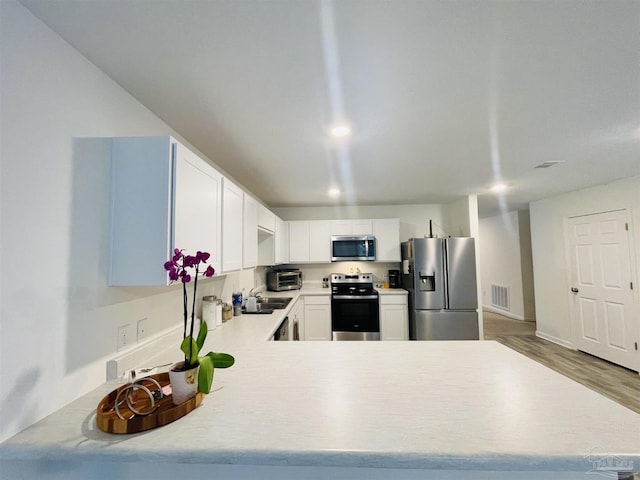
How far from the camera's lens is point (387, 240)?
14.2 ft

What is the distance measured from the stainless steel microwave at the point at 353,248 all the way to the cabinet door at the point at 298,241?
1.43 feet

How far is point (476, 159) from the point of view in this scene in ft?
8.24

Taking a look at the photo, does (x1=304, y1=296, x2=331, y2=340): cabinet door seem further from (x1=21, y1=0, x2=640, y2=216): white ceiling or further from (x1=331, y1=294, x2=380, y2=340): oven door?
(x1=21, y1=0, x2=640, y2=216): white ceiling

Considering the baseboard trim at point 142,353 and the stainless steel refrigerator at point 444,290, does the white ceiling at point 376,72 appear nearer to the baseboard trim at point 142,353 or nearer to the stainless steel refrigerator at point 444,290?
the baseboard trim at point 142,353

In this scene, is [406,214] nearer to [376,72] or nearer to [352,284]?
[352,284]

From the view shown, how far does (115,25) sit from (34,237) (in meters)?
0.83

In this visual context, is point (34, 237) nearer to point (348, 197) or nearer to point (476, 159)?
point (476, 159)

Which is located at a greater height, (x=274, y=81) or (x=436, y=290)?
(x=274, y=81)

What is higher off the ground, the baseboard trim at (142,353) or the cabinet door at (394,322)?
the baseboard trim at (142,353)

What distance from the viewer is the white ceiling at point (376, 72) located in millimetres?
973

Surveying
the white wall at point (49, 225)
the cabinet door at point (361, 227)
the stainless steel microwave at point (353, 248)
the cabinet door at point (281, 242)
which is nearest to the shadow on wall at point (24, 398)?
the white wall at point (49, 225)

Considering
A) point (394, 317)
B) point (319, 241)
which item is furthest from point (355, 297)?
point (319, 241)

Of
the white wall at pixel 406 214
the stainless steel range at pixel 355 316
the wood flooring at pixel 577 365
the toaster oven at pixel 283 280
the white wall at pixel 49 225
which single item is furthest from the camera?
the white wall at pixel 406 214

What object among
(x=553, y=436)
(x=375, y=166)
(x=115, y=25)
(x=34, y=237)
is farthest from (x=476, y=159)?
(x=34, y=237)
